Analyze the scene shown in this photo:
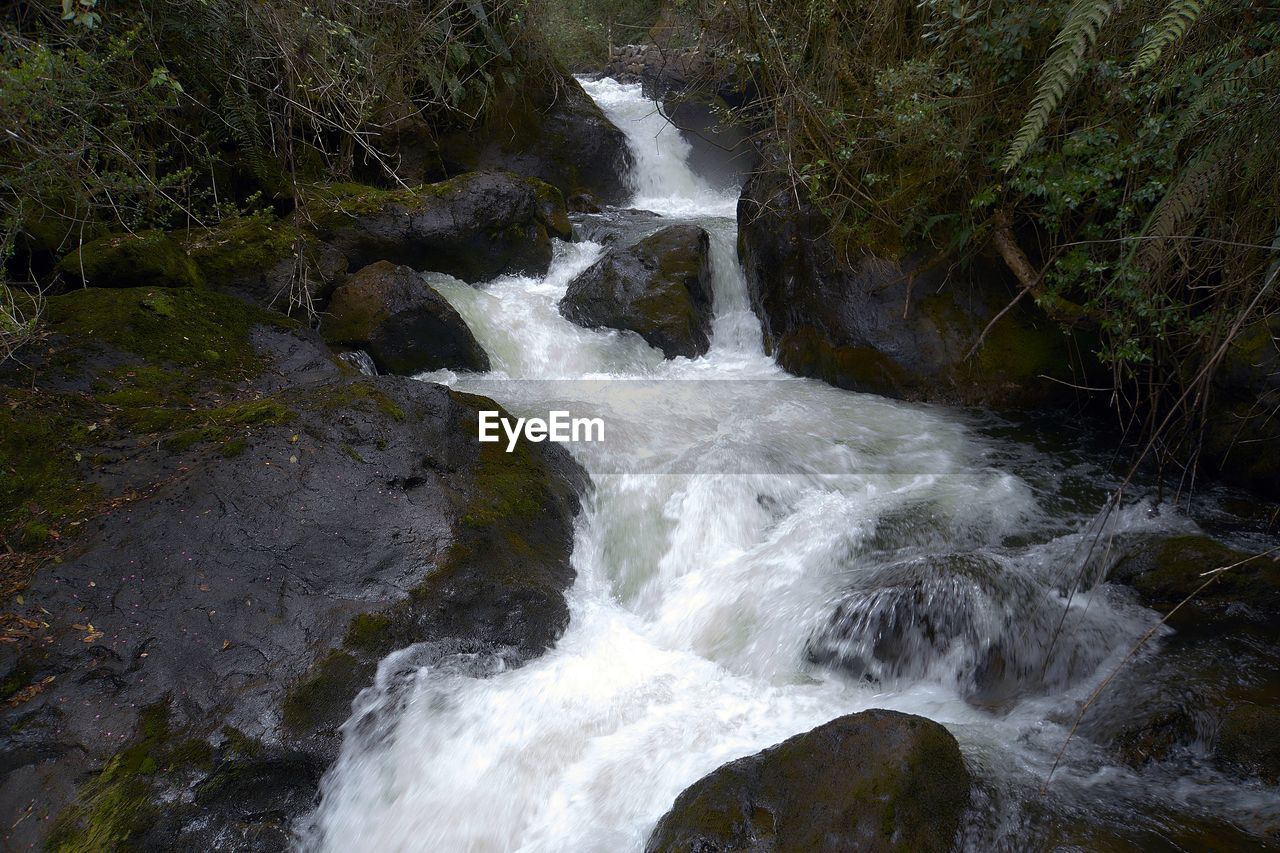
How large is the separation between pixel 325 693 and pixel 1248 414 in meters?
5.76

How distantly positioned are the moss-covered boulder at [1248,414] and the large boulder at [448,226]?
6.68 metres

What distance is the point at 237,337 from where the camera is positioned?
5293 millimetres

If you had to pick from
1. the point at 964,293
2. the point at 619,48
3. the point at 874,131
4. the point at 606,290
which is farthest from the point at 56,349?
the point at 619,48

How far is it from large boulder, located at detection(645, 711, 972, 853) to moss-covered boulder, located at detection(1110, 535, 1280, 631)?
1933 mm

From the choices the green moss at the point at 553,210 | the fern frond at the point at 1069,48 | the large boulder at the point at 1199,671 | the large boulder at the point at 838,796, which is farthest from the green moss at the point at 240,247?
the large boulder at the point at 1199,671

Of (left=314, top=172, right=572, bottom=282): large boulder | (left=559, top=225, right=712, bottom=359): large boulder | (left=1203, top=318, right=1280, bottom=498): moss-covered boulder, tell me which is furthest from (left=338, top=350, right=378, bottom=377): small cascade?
(left=1203, top=318, right=1280, bottom=498): moss-covered boulder

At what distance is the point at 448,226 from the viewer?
794cm

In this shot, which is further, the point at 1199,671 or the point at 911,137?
the point at 911,137

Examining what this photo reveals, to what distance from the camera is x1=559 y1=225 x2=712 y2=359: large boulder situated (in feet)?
25.2

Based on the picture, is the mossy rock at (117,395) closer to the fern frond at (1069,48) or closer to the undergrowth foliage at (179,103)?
the undergrowth foliage at (179,103)

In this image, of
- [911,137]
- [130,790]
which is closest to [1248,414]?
[911,137]

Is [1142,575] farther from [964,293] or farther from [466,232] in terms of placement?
[466,232]

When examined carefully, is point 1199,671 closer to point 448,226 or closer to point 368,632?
point 368,632

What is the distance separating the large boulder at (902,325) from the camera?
6.21m
